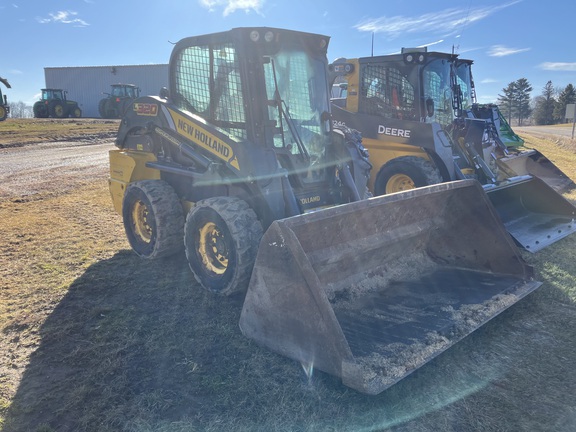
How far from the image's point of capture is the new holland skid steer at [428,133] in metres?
6.36

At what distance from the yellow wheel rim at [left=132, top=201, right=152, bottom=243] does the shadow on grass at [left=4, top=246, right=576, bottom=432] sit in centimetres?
145

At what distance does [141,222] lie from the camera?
17.9 ft

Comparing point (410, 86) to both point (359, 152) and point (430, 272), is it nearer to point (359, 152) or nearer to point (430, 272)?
point (359, 152)

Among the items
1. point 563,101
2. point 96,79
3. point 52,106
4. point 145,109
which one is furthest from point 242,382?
point 563,101

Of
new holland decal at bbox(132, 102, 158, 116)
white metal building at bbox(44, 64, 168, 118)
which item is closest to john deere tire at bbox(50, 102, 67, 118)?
white metal building at bbox(44, 64, 168, 118)

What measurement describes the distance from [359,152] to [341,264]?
1822 mm

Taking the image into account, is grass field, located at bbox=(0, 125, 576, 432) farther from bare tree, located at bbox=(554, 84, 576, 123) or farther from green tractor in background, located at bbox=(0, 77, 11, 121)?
bare tree, located at bbox=(554, 84, 576, 123)

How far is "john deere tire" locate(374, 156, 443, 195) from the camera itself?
6.86m

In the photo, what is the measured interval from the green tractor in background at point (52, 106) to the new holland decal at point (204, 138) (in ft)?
104

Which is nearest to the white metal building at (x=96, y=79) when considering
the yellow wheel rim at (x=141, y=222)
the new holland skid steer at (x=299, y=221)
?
the yellow wheel rim at (x=141, y=222)

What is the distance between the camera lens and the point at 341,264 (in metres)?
3.79

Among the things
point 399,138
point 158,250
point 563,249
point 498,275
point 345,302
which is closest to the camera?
point 345,302

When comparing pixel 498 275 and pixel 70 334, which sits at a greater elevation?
pixel 498 275

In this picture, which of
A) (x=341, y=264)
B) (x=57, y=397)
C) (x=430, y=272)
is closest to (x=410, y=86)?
(x=430, y=272)
